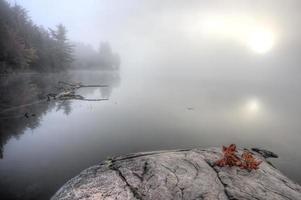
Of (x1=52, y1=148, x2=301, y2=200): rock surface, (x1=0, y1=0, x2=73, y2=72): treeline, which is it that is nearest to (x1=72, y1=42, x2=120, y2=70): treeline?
(x1=0, y1=0, x2=73, y2=72): treeline

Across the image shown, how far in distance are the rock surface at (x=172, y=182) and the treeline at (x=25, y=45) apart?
187 feet

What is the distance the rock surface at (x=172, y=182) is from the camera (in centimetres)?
717

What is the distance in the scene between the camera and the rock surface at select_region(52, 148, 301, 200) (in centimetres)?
717

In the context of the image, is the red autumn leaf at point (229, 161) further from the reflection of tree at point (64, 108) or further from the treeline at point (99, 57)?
the treeline at point (99, 57)

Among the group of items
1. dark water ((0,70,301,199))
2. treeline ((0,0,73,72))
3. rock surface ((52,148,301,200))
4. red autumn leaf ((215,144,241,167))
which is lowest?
dark water ((0,70,301,199))

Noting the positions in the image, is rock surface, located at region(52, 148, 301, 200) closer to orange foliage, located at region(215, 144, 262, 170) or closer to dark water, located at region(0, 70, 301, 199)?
orange foliage, located at region(215, 144, 262, 170)

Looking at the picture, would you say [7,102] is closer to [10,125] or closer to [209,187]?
[10,125]

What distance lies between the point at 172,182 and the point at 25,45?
78194mm

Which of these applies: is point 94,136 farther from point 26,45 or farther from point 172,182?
point 26,45

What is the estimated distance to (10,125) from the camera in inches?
714

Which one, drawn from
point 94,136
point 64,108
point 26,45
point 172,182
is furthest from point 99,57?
point 172,182

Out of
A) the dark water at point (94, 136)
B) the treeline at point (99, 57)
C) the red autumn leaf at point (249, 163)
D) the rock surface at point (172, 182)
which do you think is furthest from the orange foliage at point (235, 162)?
the treeline at point (99, 57)

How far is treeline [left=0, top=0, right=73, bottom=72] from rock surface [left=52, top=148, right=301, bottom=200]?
2249 inches

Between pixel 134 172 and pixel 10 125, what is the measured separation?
47.2 ft
